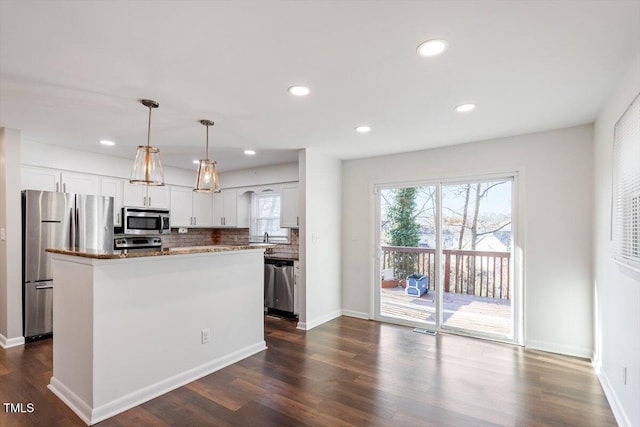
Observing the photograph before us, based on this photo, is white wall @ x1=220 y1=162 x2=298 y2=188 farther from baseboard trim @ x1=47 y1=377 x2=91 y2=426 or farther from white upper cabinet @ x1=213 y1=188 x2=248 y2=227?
baseboard trim @ x1=47 y1=377 x2=91 y2=426

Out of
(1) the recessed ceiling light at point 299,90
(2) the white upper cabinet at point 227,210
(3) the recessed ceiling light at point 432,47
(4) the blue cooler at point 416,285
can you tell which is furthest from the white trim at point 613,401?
(2) the white upper cabinet at point 227,210

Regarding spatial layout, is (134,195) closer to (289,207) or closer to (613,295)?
(289,207)

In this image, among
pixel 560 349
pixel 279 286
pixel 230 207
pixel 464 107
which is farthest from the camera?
pixel 230 207

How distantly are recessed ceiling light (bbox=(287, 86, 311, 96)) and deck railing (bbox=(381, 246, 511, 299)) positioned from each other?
9.25ft

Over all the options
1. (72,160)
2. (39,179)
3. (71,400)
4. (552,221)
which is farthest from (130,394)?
(552,221)

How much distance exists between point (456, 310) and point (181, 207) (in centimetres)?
473

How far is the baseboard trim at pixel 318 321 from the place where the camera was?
4277 mm

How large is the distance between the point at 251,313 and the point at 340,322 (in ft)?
5.26

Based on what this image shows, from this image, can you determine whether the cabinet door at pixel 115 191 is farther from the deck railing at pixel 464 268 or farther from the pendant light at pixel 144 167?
the deck railing at pixel 464 268

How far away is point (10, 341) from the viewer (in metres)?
3.51

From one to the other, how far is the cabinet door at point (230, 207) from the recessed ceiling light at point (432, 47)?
462 cm

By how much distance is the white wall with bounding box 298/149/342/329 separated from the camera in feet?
14.2

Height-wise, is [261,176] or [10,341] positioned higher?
[261,176]

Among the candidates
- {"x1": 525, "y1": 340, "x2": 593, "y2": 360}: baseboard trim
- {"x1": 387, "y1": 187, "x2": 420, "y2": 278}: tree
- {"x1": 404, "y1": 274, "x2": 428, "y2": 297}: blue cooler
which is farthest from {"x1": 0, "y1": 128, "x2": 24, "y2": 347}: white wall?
{"x1": 525, "y1": 340, "x2": 593, "y2": 360}: baseboard trim
